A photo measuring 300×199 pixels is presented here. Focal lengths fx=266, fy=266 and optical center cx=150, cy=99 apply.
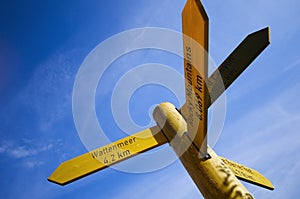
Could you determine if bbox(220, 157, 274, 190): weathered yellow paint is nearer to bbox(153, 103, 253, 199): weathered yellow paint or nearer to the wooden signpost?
the wooden signpost

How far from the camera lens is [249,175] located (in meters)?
5.98

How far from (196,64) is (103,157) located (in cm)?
281

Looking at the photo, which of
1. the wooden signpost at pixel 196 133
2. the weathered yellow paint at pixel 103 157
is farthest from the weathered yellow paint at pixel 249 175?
the weathered yellow paint at pixel 103 157

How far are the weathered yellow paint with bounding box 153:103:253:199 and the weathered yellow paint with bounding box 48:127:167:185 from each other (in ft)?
1.66

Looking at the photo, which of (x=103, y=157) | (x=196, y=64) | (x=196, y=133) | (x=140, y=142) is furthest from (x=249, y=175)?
(x=196, y=64)

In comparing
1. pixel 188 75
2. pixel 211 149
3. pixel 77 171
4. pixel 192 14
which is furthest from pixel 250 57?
pixel 77 171

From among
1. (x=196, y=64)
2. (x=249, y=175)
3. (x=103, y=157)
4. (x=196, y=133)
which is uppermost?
(x=103, y=157)

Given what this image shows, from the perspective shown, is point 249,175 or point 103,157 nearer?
point 103,157

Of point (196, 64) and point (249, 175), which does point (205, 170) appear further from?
point (249, 175)

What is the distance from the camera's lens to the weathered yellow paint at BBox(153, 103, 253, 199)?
4184 mm

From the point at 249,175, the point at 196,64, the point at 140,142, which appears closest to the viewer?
the point at 196,64

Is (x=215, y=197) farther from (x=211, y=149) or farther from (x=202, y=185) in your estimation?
(x=211, y=149)

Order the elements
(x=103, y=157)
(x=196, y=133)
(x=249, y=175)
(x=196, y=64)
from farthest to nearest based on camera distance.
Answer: (x=249, y=175)
(x=103, y=157)
(x=196, y=133)
(x=196, y=64)

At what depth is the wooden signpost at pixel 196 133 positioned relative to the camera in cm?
347
